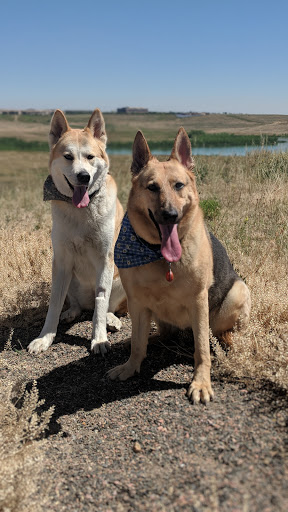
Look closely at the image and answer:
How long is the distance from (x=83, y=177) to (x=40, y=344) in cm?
179

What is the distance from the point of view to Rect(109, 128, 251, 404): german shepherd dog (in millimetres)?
3166

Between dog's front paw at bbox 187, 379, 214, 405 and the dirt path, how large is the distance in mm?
60

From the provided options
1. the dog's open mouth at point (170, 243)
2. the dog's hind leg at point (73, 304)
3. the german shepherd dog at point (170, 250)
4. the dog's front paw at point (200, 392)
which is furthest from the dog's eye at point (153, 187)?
the dog's hind leg at point (73, 304)

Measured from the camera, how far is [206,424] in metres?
2.89

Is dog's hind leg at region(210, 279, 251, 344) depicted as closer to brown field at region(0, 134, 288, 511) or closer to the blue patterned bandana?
brown field at region(0, 134, 288, 511)

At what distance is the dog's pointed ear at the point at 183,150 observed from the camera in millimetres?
3414

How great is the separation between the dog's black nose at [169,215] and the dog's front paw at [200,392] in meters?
1.26

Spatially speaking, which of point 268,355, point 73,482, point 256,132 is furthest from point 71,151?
point 256,132

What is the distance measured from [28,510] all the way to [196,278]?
183 cm

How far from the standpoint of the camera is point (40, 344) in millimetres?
4488

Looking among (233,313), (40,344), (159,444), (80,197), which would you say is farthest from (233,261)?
(159,444)

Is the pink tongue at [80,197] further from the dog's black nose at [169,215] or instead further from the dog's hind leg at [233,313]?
the dog's hind leg at [233,313]

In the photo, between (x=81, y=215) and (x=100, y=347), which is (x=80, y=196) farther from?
(x=100, y=347)

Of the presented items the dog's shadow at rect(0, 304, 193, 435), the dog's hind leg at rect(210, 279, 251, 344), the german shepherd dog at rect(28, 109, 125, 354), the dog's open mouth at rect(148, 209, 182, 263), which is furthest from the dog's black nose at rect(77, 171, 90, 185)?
the dog's hind leg at rect(210, 279, 251, 344)
